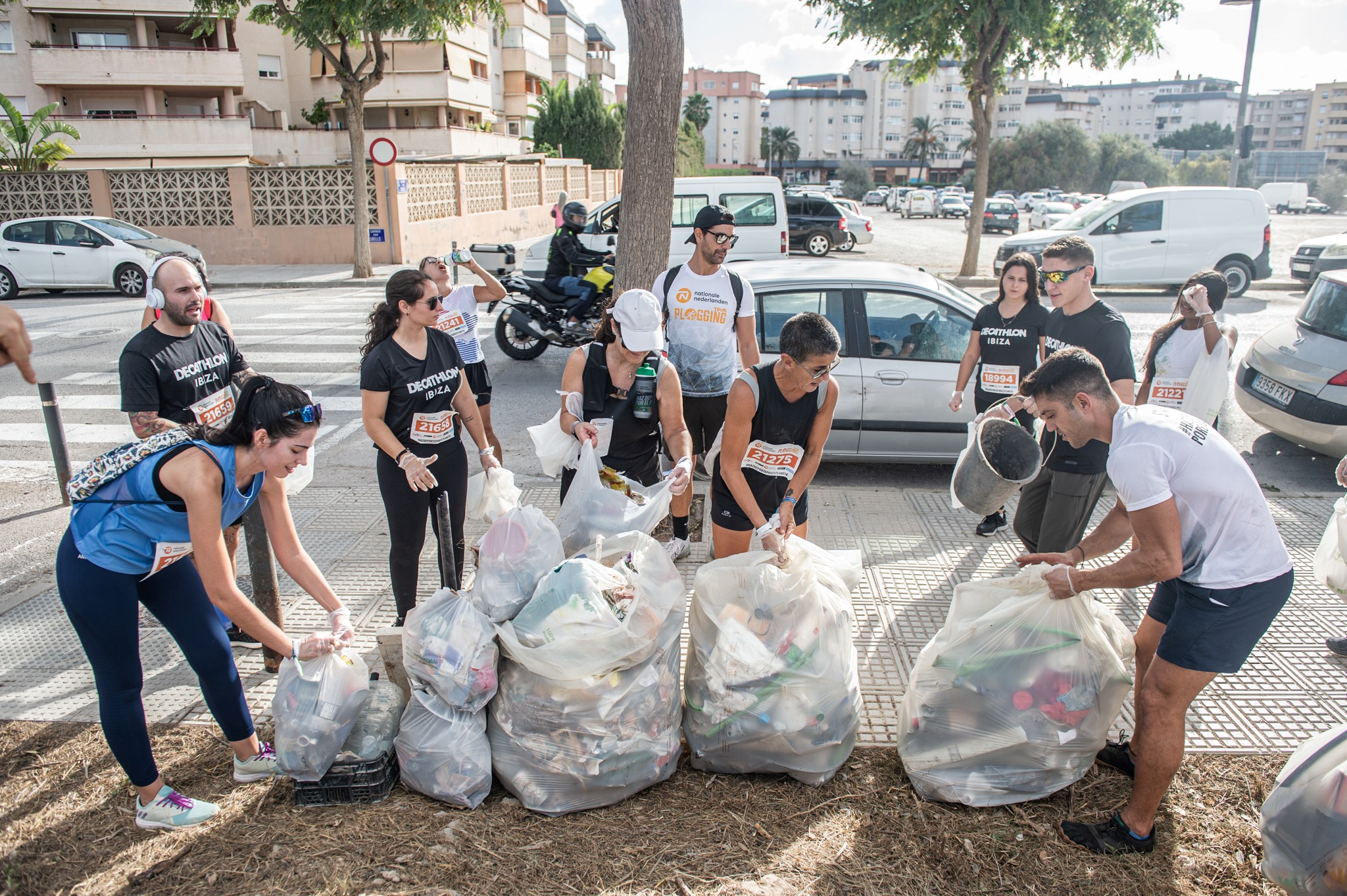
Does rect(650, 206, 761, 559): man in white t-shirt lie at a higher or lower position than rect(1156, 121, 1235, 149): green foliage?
lower

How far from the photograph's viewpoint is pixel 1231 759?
10.1 feet

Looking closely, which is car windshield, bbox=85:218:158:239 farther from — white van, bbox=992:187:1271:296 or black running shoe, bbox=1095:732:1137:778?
black running shoe, bbox=1095:732:1137:778

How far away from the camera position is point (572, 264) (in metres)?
9.72

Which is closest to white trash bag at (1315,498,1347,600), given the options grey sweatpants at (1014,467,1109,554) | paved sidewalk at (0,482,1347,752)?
paved sidewalk at (0,482,1347,752)

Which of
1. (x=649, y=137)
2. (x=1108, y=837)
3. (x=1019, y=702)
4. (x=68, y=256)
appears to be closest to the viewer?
(x=1108, y=837)

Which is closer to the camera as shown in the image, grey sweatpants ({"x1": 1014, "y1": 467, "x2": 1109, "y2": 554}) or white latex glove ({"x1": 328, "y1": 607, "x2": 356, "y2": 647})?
white latex glove ({"x1": 328, "y1": 607, "x2": 356, "y2": 647})

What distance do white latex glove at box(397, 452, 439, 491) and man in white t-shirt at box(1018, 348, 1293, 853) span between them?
2.30m

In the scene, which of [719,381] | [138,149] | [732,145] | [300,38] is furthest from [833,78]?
[719,381]

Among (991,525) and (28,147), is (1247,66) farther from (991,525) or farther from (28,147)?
(28,147)

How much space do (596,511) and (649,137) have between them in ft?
10.8

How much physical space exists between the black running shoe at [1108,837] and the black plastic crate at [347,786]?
2240 millimetres

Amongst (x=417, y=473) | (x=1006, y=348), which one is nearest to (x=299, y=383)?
(x=417, y=473)

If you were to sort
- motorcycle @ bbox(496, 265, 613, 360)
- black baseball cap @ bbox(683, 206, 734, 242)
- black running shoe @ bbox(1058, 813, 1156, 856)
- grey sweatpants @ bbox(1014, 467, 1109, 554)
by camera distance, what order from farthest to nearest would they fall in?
motorcycle @ bbox(496, 265, 613, 360) → black baseball cap @ bbox(683, 206, 734, 242) → grey sweatpants @ bbox(1014, 467, 1109, 554) → black running shoe @ bbox(1058, 813, 1156, 856)

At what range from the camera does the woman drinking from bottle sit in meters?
Answer: 3.48
